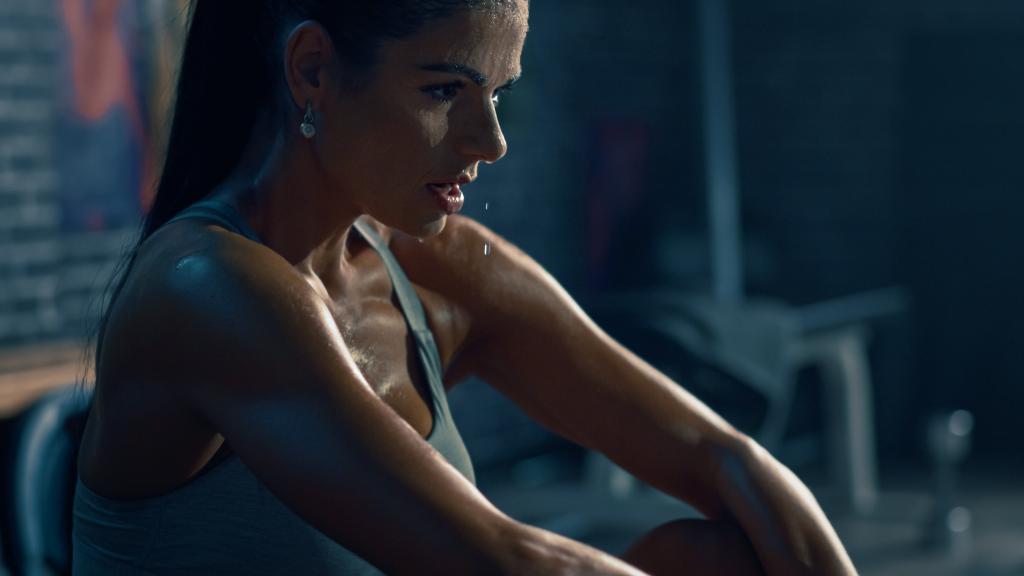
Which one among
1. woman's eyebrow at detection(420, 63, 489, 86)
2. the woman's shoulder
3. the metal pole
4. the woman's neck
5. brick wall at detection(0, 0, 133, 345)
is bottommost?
brick wall at detection(0, 0, 133, 345)

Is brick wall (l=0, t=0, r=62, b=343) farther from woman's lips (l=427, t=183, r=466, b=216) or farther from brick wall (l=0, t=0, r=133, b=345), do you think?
woman's lips (l=427, t=183, r=466, b=216)

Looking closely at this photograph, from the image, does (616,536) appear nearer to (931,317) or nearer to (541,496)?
(541,496)

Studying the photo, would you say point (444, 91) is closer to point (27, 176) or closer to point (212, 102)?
point (212, 102)

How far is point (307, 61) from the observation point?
104 centimetres

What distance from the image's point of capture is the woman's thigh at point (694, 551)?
1288mm

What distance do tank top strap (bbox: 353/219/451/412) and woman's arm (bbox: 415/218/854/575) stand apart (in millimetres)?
50

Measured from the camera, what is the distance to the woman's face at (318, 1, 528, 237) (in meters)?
1.02

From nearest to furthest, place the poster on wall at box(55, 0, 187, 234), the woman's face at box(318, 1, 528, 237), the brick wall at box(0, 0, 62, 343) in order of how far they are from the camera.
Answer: the woman's face at box(318, 1, 528, 237) < the brick wall at box(0, 0, 62, 343) < the poster on wall at box(55, 0, 187, 234)

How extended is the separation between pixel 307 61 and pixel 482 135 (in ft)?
0.45

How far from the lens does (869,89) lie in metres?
5.18

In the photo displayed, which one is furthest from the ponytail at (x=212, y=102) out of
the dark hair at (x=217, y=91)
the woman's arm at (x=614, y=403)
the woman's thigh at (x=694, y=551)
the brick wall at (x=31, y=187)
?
the brick wall at (x=31, y=187)

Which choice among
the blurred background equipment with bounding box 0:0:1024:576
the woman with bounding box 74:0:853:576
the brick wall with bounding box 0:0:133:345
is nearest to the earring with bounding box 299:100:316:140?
the woman with bounding box 74:0:853:576

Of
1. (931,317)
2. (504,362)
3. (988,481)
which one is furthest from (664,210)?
(504,362)

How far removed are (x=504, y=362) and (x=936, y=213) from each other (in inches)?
163
